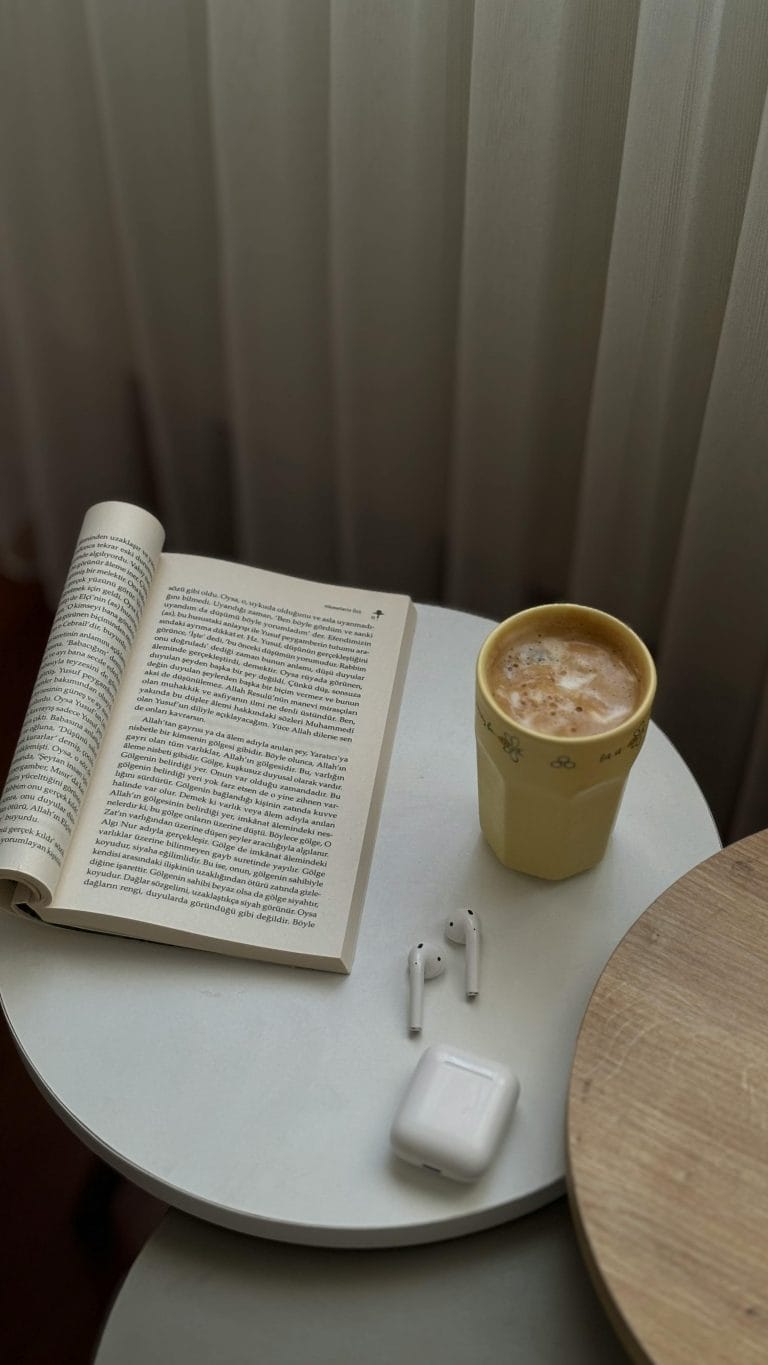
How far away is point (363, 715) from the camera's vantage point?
0.81 metres

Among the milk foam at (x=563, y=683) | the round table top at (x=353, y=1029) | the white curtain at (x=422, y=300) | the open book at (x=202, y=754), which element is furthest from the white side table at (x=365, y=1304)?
the white curtain at (x=422, y=300)

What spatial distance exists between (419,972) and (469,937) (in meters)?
0.04

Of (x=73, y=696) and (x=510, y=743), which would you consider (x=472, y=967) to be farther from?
(x=73, y=696)

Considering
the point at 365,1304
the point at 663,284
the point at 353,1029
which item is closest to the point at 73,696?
the point at 353,1029

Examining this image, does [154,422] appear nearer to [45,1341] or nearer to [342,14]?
[342,14]

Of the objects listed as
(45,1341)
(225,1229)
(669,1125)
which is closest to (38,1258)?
(45,1341)

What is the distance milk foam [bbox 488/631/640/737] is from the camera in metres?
0.67

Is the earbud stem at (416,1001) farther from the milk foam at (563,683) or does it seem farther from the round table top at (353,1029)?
the milk foam at (563,683)

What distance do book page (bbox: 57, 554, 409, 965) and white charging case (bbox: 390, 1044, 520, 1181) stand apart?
9 cm

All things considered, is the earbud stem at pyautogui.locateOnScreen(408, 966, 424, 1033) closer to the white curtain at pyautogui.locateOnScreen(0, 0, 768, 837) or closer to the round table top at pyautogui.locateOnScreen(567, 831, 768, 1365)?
the round table top at pyautogui.locateOnScreen(567, 831, 768, 1365)

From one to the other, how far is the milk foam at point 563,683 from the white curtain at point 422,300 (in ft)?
1.12

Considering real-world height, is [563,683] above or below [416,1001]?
above

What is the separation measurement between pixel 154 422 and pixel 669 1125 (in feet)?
3.21

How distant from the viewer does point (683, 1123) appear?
0.59 meters
